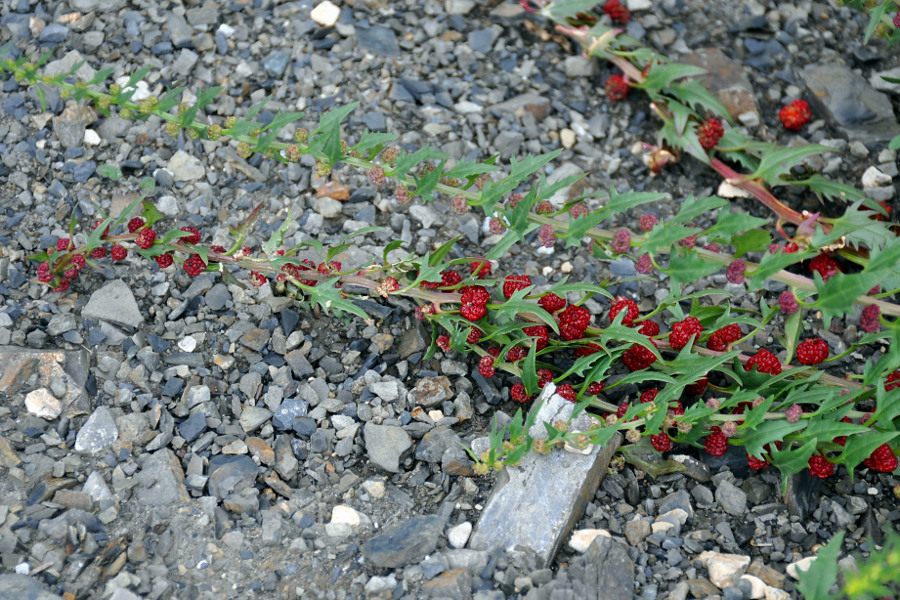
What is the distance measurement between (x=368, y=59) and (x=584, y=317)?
2068mm

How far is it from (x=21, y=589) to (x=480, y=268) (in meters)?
1.83

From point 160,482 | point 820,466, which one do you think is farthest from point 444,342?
point 820,466

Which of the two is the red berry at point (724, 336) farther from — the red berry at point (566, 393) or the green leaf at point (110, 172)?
the green leaf at point (110, 172)

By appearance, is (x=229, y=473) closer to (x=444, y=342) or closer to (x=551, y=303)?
(x=444, y=342)

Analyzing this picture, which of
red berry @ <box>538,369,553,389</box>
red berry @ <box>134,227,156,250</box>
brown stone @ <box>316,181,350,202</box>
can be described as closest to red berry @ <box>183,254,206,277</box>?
red berry @ <box>134,227,156,250</box>

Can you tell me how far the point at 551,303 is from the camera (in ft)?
9.92

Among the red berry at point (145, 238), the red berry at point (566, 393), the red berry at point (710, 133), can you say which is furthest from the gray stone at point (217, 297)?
the red berry at point (710, 133)

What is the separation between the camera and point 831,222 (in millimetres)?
3523

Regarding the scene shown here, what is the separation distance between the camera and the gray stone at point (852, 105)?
4051mm

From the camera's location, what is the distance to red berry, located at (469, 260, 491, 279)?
9.88 feet

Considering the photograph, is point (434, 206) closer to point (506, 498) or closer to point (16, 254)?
point (506, 498)

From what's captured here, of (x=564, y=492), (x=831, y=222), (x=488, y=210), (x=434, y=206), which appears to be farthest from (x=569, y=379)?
(x=831, y=222)

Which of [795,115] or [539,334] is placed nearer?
[539,334]

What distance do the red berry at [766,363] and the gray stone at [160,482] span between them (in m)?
2.10
